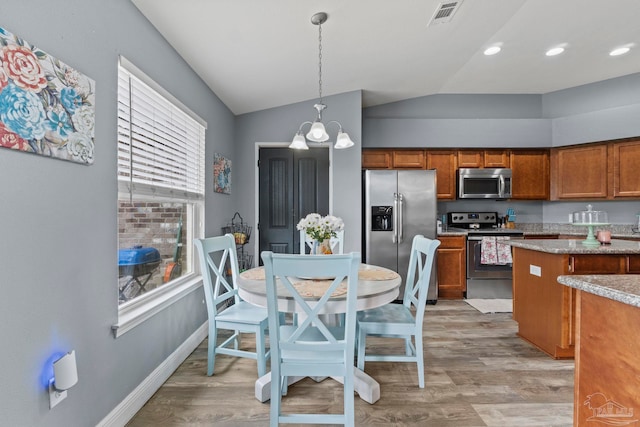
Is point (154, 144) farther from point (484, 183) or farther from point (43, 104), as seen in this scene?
point (484, 183)

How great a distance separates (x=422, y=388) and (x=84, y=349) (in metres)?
1.95

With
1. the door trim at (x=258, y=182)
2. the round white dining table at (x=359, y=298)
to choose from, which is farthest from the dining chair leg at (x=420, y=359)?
the door trim at (x=258, y=182)

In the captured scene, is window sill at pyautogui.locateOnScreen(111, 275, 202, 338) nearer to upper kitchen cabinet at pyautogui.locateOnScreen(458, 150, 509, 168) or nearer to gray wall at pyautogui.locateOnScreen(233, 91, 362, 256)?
gray wall at pyautogui.locateOnScreen(233, 91, 362, 256)

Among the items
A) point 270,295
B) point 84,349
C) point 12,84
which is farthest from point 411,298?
point 12,84

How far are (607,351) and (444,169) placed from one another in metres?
3.68

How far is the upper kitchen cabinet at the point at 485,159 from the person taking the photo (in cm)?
443

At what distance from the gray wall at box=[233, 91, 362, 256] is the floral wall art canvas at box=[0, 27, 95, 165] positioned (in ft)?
7.98

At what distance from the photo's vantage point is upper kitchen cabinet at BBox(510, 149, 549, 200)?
4.42 m

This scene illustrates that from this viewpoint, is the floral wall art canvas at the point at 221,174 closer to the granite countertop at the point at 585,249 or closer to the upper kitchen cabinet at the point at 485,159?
the granite countertop at the point at 585,249

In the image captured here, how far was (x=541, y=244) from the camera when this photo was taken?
8.70ft

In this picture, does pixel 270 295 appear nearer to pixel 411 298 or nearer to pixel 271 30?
pixel 411 298

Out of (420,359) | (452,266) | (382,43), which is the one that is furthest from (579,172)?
(420,359)

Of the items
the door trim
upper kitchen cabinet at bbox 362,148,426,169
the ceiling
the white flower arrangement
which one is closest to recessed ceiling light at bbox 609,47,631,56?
the ceiling

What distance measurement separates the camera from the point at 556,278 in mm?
2467
